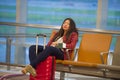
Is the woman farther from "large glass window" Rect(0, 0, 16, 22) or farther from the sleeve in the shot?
"large glass window" Rect(0, 0, 16, 22)

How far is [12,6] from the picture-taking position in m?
6.88

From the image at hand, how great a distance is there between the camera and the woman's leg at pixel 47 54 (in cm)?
424

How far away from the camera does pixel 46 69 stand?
418cm

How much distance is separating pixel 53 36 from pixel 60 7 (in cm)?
167

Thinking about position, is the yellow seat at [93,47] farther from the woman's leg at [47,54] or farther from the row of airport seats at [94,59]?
the woman's leg at [47,54]

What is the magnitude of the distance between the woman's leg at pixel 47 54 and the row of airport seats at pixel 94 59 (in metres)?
0.12

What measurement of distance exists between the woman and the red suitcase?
0.07 metres

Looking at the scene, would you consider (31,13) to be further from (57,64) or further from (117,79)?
(117,79)

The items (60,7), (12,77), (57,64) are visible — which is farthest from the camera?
(60,7)

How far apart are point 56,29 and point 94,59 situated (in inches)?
38.7

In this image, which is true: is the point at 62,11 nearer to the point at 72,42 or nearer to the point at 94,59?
the point at 72,42

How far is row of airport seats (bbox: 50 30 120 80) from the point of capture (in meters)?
4.09

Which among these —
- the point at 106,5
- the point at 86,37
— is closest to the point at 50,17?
the point at 106,5

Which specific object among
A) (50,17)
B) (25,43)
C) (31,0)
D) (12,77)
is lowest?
(12,77)
